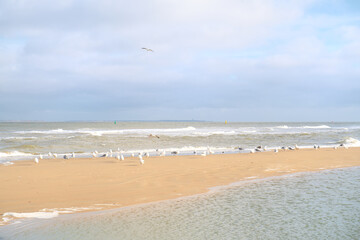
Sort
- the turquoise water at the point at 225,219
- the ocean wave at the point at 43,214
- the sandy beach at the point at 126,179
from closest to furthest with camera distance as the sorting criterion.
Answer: the turquoise water at the point at 225,219, the ocean wave at the point at 43,214, the sandy beach at the point at 126,179

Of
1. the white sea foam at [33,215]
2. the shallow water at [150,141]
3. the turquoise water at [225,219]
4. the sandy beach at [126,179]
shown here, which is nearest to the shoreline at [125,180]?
the sandy beach at [126,179]

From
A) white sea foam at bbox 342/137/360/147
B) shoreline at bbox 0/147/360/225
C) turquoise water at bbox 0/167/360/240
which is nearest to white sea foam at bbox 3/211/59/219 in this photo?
shoreline at bbox 0/147/360/225

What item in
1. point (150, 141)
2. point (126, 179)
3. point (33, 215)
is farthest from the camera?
point (150, 141)

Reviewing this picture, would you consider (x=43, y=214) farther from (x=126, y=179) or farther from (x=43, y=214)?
(x=126, y=179)

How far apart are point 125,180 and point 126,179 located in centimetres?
16

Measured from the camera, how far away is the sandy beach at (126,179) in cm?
809

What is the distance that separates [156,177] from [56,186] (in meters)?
3.16

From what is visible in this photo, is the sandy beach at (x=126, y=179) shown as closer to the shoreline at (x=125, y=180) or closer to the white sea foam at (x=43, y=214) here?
the shoreline at (x=125, y=180)

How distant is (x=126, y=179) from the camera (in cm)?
1063

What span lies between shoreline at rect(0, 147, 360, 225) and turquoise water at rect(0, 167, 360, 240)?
808mm

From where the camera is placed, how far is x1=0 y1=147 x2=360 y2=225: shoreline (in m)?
7.96

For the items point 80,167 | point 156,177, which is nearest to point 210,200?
point 156,177

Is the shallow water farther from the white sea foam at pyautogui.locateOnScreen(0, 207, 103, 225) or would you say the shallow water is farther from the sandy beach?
the white sea foam at pyautogui.locateOnScreen(0, 207, 103, 225)

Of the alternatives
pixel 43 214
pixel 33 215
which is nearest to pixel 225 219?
pixel 43 214
